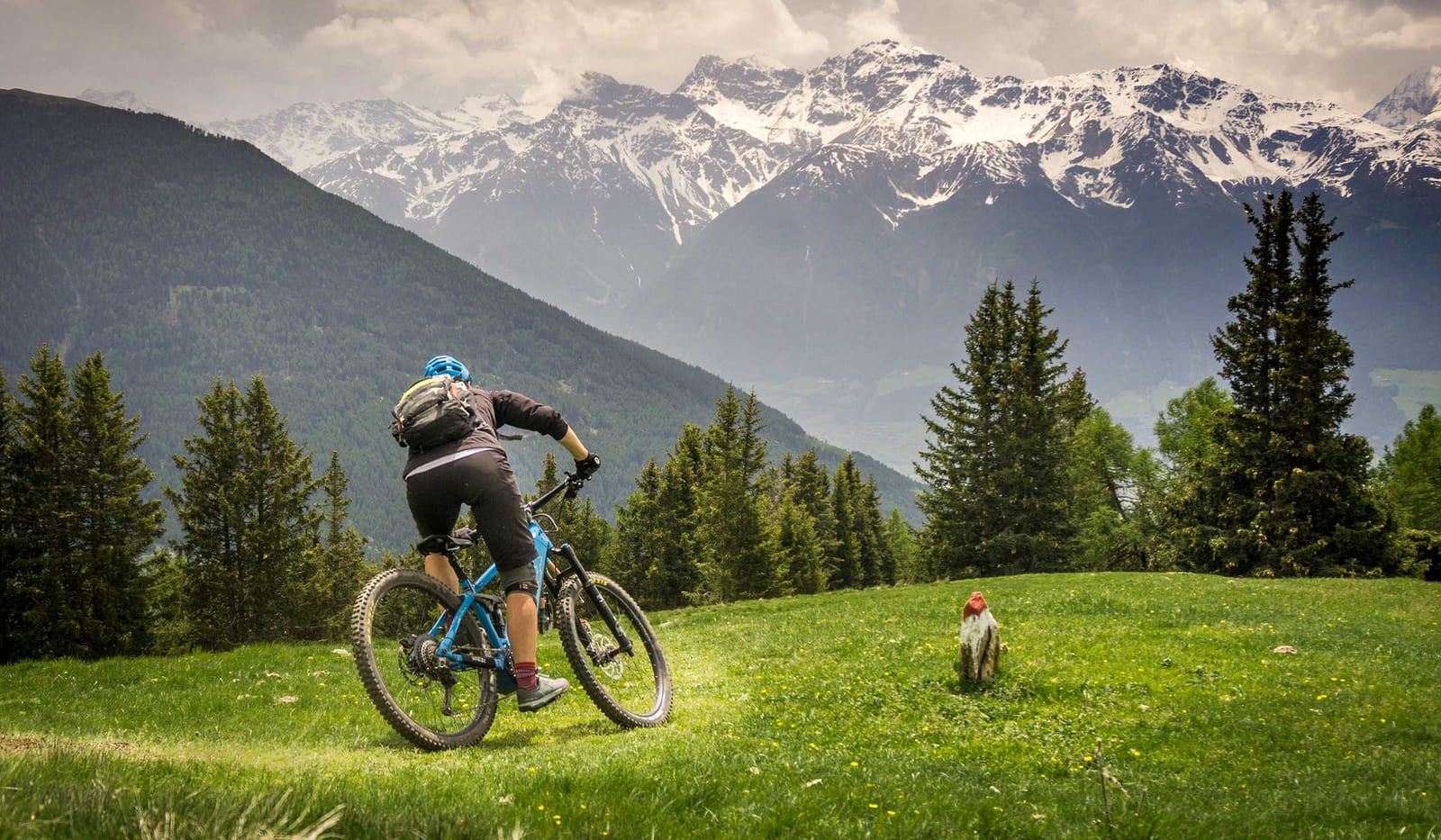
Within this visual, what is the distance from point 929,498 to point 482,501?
41.4 m

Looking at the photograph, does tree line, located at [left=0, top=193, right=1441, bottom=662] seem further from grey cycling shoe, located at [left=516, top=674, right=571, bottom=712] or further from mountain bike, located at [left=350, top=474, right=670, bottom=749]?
grey cycling shoe, located at [left=516, top=674, right=571, bottom=712]

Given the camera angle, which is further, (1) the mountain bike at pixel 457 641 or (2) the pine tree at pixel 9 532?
(2) the pine tree at pixel 9 532

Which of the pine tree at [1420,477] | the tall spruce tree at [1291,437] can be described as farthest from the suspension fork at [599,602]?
the pine tree at [1420,477]

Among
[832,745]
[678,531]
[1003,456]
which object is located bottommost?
[832,745]

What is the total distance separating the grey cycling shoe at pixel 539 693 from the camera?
23.4 ft

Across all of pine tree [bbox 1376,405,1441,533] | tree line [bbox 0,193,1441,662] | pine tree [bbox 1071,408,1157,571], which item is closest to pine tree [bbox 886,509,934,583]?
pine tree [bbox 1071,408,1157,571]

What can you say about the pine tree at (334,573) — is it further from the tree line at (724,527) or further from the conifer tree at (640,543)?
the conifer tree at (640,543)

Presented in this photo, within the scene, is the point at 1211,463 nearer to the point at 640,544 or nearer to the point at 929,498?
the point at 929,498

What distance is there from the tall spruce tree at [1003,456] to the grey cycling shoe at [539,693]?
40.3 m

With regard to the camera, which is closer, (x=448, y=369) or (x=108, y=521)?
(x=448, y=369)

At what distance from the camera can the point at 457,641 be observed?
732cm

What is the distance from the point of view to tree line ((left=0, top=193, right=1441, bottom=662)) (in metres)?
32.5

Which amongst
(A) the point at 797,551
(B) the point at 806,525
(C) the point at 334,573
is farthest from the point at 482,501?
(B) the point at 806,525

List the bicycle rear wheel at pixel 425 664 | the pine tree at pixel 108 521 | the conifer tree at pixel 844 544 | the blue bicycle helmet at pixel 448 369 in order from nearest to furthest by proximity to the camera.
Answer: the bicycle rear wheel at pixel 425 664 → the blue bicycle helmet at pixel 448 369 → the pine tree at pixel 108 521 → the conifer tree at pixel 844 544
